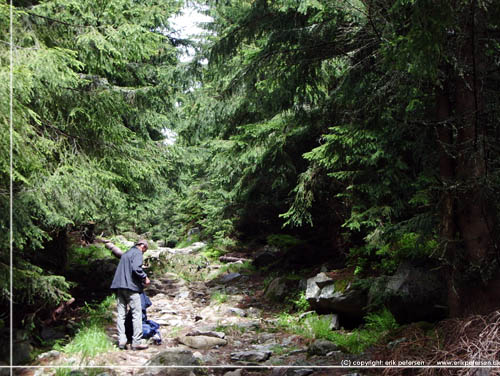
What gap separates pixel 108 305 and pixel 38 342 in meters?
2.90

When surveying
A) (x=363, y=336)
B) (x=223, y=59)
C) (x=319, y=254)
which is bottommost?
(x=363, y=336)

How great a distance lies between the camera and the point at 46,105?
653 cm

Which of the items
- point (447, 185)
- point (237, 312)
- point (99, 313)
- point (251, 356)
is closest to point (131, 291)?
point (251, 356)

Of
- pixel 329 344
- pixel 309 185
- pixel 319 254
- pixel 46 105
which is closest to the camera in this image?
pixel 329 344

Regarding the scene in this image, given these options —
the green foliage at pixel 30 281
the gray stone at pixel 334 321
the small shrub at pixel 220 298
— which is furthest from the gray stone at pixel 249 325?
the green foliage at pixel 30 281

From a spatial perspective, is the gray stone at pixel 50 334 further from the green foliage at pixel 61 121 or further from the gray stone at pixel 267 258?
the gray stone at pixel 267 258

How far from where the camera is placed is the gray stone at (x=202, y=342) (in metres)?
6.86

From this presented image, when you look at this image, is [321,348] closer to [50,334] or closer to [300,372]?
[300,372]

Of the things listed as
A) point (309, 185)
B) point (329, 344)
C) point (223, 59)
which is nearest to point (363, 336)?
point (329, 344)

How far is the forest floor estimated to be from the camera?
547 centimetres

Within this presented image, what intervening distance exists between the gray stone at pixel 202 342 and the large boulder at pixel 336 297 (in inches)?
92.7

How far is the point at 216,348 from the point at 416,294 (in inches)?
144

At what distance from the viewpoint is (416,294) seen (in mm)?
6430

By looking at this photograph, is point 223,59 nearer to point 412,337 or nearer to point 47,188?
point 47,188
